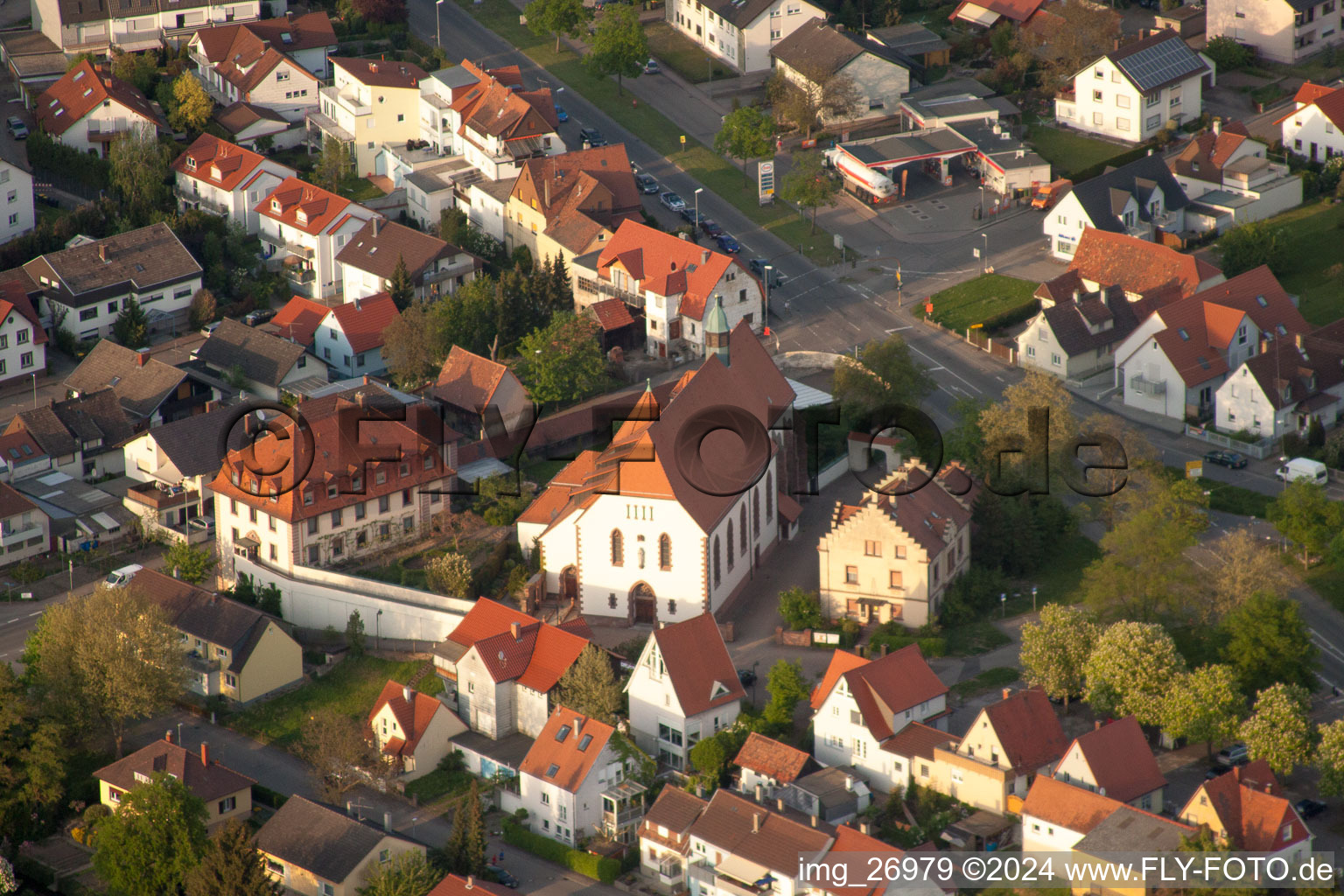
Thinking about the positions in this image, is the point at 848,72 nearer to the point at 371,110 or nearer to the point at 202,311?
the point at 371,110

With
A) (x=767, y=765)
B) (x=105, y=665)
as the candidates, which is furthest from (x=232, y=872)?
(x=767, y=765)

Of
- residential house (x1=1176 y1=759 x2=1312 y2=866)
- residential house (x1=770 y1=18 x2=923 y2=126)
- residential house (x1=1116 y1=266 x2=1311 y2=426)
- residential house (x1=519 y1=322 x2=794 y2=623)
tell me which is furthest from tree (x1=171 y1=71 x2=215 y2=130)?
residential house (x1=1176 y1=759 x2=1312 y2=866)

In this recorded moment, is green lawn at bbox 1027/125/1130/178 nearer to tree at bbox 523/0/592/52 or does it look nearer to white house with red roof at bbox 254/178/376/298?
tree at bbox 523/0/592/52

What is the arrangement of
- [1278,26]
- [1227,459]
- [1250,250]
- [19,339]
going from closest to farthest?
[1227,459]
[19,339]
[1250,250]
[1278,26]

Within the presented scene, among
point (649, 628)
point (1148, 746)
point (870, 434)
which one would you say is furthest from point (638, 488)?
point (1148, 746)

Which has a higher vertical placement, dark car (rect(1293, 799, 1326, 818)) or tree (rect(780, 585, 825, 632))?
dark car (rect(1293, 799, 1326, 818))

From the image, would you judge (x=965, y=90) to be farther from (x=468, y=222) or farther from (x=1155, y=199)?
(x=468, y=222)
